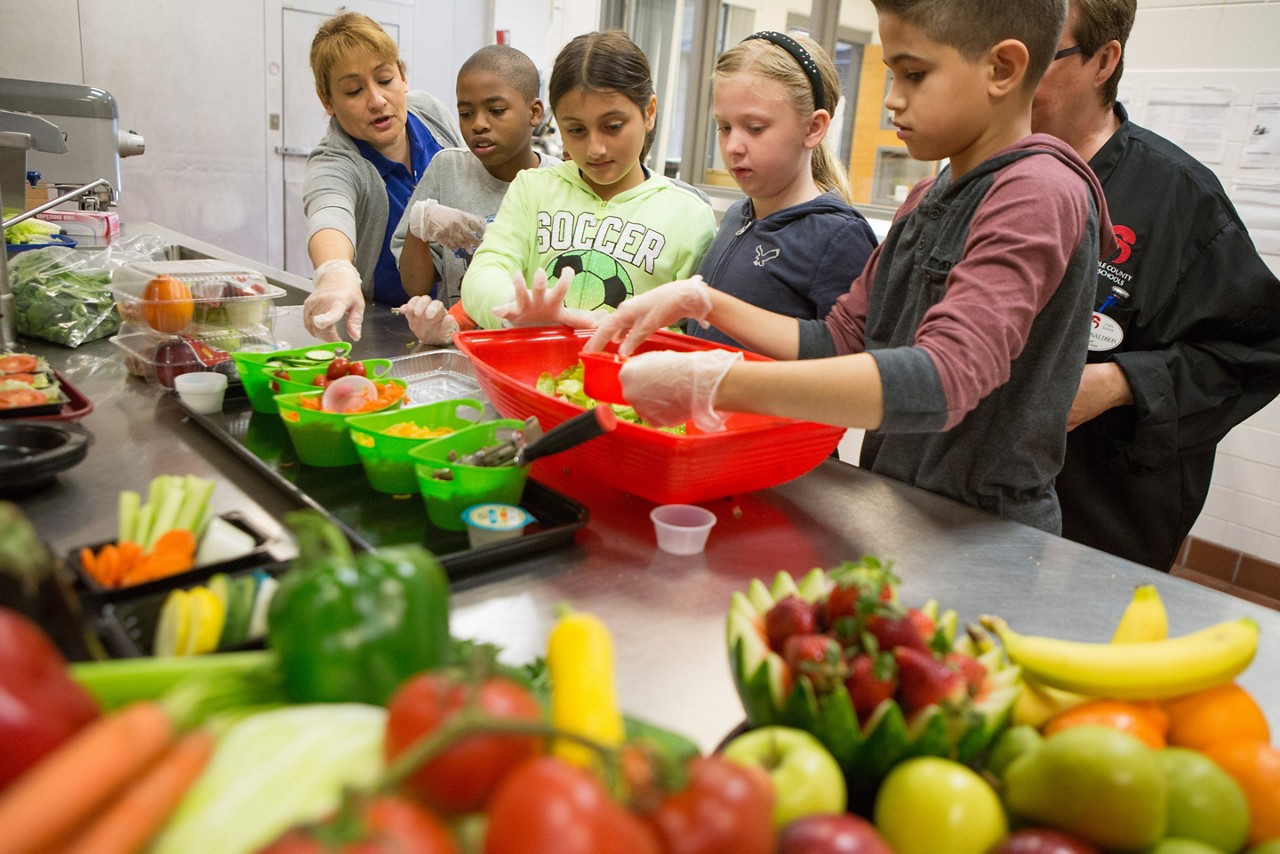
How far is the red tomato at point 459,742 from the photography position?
0.49 m

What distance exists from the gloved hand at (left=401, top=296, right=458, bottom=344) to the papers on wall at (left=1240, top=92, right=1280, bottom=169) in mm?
2850

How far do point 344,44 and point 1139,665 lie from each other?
2.80 metres

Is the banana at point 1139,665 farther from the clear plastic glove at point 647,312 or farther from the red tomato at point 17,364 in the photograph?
the red tomato at point 17,364

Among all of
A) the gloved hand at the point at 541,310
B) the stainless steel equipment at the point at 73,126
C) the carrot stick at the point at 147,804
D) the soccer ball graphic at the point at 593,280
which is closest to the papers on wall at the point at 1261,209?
the soccer ball graphic at the point at 593,280

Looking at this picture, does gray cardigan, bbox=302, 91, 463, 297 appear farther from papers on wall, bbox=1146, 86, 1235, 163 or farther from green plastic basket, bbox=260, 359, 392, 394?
papers on wall, bbox=1146, 86, 1235, 163

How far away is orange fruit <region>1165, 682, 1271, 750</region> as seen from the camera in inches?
30.7

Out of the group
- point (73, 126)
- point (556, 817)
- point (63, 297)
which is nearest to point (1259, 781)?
point (556, 817)

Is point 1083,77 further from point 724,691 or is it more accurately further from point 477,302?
point 724,691

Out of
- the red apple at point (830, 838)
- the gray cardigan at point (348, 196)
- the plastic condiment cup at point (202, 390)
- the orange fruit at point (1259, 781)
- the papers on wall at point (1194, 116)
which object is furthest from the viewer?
the papers on wall at point (1194, 116)

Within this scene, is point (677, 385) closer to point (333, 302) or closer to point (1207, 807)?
point (1207, 807)

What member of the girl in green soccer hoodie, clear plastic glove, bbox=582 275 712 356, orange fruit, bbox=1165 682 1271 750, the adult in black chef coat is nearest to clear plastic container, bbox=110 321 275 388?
the girl in green soccer hoodie

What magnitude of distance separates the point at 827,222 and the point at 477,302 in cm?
86

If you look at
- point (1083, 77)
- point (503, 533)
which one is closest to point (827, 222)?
point (1083, 77)

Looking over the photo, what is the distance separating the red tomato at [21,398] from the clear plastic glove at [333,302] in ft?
2.18
